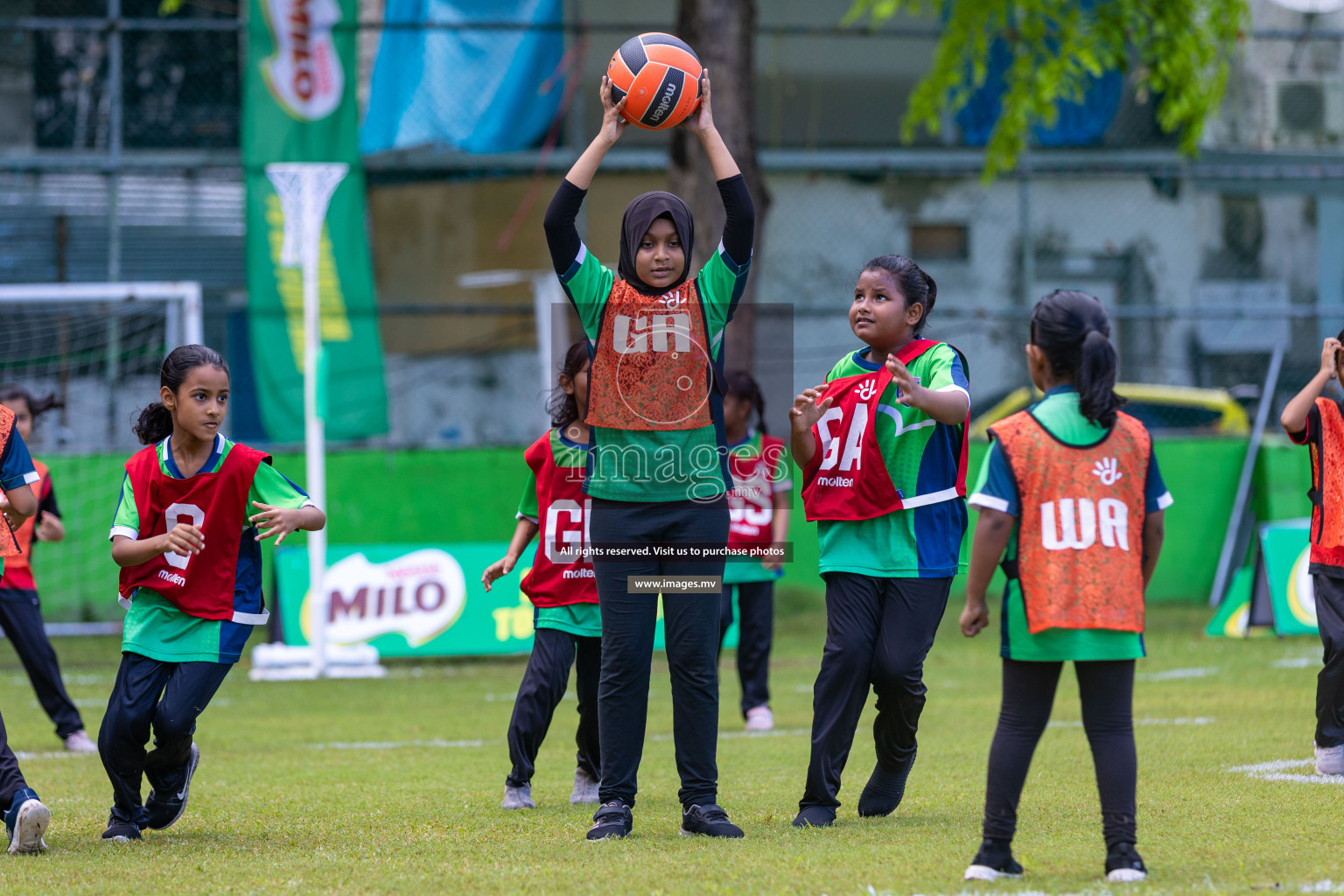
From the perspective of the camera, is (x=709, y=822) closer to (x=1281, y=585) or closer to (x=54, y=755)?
(x=54, y=755)

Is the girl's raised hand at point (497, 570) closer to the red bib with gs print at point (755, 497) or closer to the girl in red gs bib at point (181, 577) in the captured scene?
the girl in red gs bib at point (181, 577)

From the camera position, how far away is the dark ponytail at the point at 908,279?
505cm

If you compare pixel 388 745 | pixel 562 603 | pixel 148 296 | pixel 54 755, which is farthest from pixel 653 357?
pixel 148 296

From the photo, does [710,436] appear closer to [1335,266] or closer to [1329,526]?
[1329,526]

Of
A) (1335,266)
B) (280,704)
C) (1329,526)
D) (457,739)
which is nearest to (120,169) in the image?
(280,704)

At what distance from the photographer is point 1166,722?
785 centimetres

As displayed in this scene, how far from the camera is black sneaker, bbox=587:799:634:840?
4.73 m

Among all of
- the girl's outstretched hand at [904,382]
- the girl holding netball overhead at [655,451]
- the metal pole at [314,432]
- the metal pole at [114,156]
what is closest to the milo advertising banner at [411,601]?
the metal pole at [314,432]

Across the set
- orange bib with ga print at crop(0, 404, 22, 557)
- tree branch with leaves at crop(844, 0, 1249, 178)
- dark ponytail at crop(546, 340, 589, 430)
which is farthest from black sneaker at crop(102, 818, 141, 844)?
tree branch with leaves at crop(844, 0, 1249, 178)

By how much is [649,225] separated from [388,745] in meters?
4.11

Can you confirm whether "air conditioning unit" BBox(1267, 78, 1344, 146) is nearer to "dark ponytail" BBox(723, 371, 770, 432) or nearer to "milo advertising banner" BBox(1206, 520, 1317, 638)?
"milo advertising banner" BBox(1206, 520, 1317, 638)

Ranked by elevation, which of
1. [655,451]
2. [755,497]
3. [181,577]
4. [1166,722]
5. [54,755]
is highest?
[655,451]

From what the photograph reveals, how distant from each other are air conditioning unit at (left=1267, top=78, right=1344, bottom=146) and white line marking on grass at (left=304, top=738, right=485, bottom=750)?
45.7 ft

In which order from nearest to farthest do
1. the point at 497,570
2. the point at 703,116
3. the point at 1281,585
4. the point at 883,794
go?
1. the point at 703,116
2. the point at 883,794
3. the point at 497,570
4. the point at 1281,585
